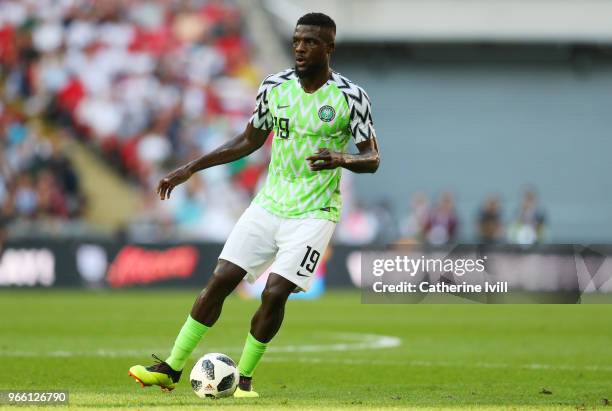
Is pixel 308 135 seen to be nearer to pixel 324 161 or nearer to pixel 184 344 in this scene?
pixel 324 161

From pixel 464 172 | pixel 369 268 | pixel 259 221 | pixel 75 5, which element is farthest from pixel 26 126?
pixel 259 221

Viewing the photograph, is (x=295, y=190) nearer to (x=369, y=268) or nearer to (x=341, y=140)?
(x=341, y=140)

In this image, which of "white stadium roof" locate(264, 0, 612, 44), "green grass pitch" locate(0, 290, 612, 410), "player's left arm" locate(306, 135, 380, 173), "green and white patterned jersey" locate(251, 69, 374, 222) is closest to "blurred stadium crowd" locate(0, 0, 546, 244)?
"green grass pitch" locate(0, 290, 612, 410)

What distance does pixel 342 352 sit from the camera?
13500 mm

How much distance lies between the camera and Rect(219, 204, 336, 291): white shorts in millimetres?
8734

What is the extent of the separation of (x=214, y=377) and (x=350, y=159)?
1790 millimetres

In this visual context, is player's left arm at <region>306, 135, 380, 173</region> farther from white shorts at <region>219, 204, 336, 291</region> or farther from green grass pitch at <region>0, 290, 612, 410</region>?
green grass pitch at <region>0, 290, 612, 410</region>

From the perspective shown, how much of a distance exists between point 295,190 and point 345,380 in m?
2.40

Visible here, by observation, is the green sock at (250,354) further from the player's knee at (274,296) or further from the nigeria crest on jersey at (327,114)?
the nigeria crest on jersey at (327,114)

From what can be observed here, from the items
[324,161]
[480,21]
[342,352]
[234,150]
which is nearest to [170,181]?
[234,150]

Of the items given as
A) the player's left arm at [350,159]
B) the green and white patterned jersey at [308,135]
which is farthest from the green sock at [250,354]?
the player's left arm at [350,159]

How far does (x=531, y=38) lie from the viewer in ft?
116

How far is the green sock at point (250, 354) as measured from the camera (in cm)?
888

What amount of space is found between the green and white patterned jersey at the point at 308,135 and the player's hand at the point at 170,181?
23.2 inches
